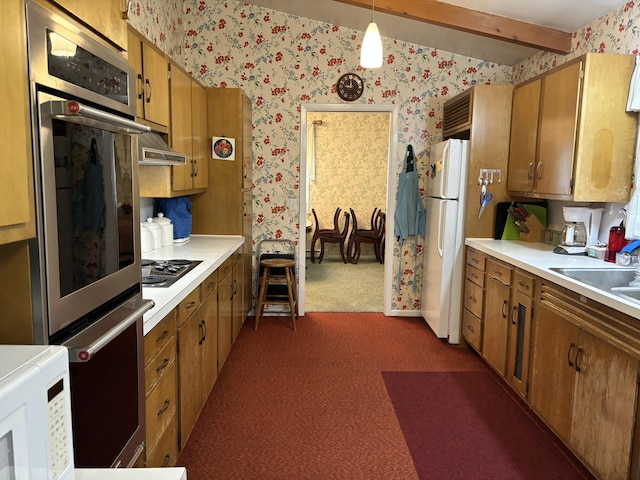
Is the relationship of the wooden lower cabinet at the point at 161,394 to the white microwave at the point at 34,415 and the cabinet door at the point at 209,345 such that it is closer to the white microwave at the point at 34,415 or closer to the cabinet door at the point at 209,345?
the cabinet door at the point at 209,345

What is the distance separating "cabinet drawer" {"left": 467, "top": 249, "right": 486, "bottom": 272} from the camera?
3.56 metres

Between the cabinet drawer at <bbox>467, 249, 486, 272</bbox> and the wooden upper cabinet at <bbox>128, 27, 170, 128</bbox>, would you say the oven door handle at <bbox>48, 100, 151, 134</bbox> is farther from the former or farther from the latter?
the cabinet drawer at <bbox>467, 249, 486, 272</bbox>

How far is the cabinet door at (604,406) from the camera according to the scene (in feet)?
6.27

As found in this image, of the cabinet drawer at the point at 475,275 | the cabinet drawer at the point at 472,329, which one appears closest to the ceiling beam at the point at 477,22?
the cabinet drawer at the point at 475,275

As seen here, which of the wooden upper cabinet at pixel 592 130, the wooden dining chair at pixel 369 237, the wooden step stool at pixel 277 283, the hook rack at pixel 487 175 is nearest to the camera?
the wooden upper cabinet at pixel 592 130

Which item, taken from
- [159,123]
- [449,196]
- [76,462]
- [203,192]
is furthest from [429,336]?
[76,462]

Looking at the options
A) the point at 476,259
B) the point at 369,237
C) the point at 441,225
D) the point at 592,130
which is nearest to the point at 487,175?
the point at 441,225

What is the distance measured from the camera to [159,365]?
1.89 meters

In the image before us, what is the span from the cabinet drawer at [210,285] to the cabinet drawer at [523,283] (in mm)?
1930

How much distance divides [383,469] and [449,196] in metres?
2.31

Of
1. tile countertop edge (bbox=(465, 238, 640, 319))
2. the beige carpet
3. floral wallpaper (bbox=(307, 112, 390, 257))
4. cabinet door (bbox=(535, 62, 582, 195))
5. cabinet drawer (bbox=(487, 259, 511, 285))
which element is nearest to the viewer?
tile countertop edge (bbox=(465, 238, 640, 319))

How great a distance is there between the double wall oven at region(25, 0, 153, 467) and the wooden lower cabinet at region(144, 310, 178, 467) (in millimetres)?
167

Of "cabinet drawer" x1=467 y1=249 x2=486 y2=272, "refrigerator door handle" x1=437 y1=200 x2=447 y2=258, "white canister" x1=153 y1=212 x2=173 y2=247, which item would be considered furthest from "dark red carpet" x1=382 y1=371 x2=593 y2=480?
"white canister" x1=153 y1=212 x2=173 y2=247

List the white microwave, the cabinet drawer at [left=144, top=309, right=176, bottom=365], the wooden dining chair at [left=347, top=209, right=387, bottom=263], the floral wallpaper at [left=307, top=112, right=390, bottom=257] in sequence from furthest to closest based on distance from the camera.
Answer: the floral wallpaper at [left=307, top=112, right=390, bottom=257], the wooden dining chair at [left=347, top=209, right=387, bottom=263], the cabinet drawer at [left=144, top=309, right=176, bottom=365], the white microwave
